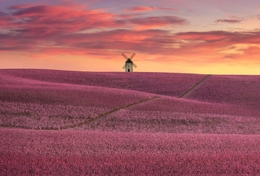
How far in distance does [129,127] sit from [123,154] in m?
10.5

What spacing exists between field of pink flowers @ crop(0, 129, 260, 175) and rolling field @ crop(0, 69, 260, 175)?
0.03 metres

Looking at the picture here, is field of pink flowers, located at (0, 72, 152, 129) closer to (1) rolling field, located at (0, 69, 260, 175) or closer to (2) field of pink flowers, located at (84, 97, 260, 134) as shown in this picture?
(1) rolling field, located at (0, 69, 260, 175)

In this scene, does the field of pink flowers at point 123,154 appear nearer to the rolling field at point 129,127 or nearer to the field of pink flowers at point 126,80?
the rolling field at point 129,127

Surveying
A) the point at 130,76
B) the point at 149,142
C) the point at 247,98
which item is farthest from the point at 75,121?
the point at 130,76

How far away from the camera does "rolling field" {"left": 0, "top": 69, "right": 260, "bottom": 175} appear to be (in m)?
13.7

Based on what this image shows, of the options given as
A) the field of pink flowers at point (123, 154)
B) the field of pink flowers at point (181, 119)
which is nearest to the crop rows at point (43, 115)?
the field of pink flowers at point (181, 119)

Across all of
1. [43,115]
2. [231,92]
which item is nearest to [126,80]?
[231,92]

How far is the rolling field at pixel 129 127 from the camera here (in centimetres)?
1369

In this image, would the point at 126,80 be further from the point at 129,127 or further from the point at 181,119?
the point at 129,127

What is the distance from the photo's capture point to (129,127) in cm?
2581

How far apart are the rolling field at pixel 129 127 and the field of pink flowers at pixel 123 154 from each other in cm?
3

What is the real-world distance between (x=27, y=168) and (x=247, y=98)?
32.5m

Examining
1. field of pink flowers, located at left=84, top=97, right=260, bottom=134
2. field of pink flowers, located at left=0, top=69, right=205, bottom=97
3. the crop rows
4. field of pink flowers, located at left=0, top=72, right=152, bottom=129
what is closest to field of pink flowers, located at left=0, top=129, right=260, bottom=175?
the crop rows

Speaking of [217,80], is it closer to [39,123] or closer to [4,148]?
[39,123]
